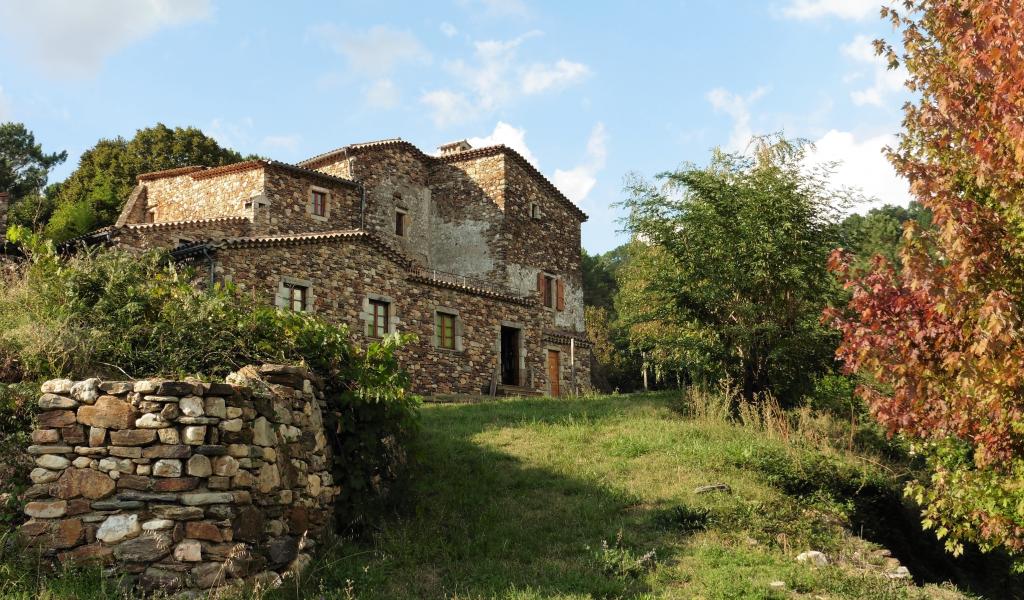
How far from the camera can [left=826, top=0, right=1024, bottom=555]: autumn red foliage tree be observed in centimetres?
653

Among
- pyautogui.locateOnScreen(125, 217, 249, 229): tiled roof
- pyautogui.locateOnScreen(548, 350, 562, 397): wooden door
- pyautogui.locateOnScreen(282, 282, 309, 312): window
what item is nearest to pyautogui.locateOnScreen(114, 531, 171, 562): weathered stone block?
pyautogui.locateOnScreen(282, 282, 309, 312): window

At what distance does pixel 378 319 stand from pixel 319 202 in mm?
7091

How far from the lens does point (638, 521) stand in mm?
9289

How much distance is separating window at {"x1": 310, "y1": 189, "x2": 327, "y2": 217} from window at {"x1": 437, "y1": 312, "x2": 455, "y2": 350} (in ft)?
21.2

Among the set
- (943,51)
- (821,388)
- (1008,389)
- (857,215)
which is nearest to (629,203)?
(857,215)

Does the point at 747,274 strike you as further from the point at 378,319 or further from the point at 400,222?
the point at 400,222

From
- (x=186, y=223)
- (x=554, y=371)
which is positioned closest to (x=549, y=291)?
(x=554, y=371)

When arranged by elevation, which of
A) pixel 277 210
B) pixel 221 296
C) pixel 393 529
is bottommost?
pixel 393 529

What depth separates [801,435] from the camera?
1329 centimetres

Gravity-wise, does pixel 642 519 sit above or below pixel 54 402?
below

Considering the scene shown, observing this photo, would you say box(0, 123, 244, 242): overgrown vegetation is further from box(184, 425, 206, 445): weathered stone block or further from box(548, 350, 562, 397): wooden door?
box(184, 425, 206, 445): weathered stone block

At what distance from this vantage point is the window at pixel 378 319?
2100cm

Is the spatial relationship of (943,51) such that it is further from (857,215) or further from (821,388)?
(821,388)

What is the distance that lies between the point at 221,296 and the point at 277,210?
1719 centimetres
